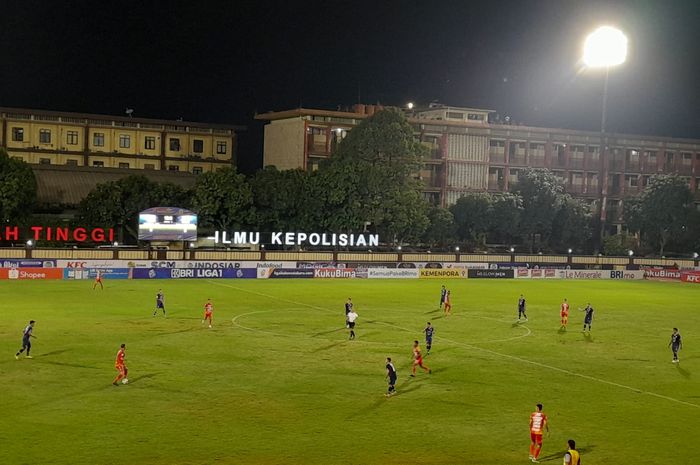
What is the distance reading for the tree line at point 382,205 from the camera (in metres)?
86.4

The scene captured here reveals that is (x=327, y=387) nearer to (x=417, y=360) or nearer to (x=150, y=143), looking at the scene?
(x=417, y=360)

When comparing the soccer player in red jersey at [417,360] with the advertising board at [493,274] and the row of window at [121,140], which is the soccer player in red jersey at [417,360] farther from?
the row of window at [121,140]

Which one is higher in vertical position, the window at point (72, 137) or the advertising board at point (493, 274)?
the window at point (72, 137)

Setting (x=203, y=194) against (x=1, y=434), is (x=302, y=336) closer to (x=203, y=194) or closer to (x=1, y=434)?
(x=1, y=434)

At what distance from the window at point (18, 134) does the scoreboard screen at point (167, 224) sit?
143 feet

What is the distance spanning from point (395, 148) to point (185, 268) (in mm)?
32374

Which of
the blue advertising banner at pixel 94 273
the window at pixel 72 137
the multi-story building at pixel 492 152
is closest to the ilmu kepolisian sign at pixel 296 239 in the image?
the blue advertising banner at pixel 94 273

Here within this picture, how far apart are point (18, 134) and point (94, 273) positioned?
154 ft

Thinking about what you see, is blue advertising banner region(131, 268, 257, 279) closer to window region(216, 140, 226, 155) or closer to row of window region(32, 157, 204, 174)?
row of window region(32, 157, 204, 174)

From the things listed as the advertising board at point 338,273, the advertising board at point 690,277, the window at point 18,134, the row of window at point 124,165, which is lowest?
the advertising board at point 338,273

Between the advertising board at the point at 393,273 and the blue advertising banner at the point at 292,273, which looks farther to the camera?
the advertising board at the point at 393,273

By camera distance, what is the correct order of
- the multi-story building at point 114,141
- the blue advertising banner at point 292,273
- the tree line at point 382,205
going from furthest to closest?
the multi-story building at point 114,141
the tree line at point 382,205
the blue advertising banner at point 292,273

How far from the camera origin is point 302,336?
144 feet

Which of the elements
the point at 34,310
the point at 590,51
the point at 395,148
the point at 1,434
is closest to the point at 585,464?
the point at 1,434
